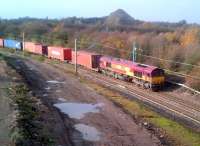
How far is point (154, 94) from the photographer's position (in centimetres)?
4019

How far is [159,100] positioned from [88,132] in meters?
12.4

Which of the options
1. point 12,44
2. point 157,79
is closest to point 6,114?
point 157,79

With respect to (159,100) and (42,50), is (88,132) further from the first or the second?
(42,50)

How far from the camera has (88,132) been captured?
88.3 feet

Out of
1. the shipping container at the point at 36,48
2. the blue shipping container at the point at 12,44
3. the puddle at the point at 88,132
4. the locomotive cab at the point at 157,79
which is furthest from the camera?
the blue shipping container at the point at 12,44

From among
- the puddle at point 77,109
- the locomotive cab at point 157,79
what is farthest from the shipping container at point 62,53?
the puddle at point 77,109

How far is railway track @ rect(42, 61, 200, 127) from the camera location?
32.0 m

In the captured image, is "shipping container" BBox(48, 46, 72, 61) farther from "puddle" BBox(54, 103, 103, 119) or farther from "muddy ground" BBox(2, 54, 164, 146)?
"puddle" BBox(54, 103, 103, 119)

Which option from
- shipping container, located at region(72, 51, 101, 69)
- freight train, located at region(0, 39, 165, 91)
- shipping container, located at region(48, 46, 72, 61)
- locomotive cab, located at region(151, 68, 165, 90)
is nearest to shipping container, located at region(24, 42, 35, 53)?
freight train, located at region(0, 39, 165, 91)

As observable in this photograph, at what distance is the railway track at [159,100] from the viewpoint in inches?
1261

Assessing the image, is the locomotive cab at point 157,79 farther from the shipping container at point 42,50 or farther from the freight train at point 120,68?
the shipping container at point 42,50

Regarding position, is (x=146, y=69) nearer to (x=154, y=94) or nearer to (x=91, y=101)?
(x=154, y=94)

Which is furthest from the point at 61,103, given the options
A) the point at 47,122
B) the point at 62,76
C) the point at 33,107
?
the point at 62,76

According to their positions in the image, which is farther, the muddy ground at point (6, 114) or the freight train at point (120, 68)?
the freight train at point (120, 68)
